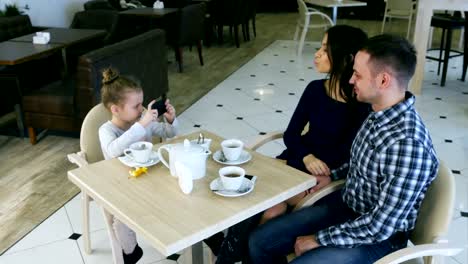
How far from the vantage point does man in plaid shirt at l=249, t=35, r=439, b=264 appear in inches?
53.9

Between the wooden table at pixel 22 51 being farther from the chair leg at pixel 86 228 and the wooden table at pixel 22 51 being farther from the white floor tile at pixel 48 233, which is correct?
the chair leg at pixel 86 228

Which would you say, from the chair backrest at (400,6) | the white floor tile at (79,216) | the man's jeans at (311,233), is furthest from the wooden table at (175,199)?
the chair backrest at (400,6)

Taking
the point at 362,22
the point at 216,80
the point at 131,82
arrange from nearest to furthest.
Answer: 1. the point at 131,82
2. the point at 216,80
3. the point at 362,22

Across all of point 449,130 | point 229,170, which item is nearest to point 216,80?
point 449,130

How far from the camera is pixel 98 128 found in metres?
2.12

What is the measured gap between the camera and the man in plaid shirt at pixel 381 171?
137cm

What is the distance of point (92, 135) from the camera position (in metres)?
2.10

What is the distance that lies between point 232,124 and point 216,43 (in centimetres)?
410

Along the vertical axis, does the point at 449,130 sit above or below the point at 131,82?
below

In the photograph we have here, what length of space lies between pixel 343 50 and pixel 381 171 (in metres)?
0.60

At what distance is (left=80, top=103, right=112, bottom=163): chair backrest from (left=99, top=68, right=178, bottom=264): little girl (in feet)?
0.22

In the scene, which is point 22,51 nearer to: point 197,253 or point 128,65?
point 128,65

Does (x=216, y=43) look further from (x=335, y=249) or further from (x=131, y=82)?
(x=335, y=249)

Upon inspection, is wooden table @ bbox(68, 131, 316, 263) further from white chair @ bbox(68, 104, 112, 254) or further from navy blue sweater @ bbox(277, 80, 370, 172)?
white chair @ bbox(68, 104, 112, 254)
